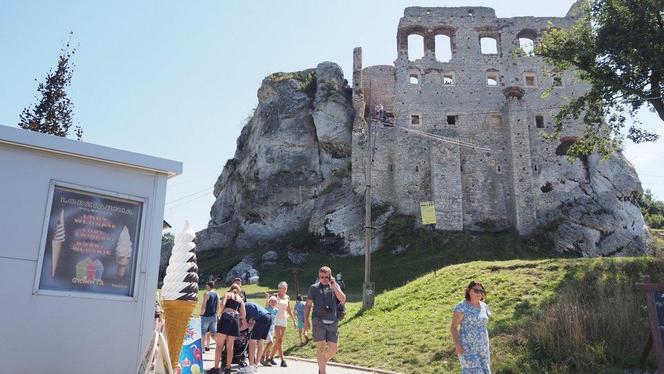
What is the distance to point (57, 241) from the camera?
6652 millimetres

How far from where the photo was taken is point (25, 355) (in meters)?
6.25

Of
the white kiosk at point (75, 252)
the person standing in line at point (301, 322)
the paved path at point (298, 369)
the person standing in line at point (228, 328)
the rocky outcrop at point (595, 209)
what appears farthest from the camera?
the rocky outcrop at point (595, 209)

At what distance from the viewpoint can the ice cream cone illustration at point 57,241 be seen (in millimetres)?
6605

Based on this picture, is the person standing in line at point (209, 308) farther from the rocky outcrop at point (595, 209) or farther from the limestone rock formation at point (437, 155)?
the rocky outcrop at point (595, 209)

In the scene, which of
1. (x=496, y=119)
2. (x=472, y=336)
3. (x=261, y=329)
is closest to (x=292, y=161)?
(x=496, y=119)

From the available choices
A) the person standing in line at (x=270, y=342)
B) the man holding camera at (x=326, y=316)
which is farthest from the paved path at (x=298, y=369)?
the man holding camera at (x=326, y=316)

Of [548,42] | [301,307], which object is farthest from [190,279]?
[548,42]

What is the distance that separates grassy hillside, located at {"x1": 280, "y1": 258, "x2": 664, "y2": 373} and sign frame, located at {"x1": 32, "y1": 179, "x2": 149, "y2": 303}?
19.0 feet

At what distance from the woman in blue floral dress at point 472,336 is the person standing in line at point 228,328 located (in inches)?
160

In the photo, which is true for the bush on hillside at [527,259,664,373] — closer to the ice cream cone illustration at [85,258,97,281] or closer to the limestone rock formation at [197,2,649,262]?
the ice cream cone illustration at [85,258,97,281]

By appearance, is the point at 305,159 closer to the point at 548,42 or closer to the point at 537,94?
the point at 537,94

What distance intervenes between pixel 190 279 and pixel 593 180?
116 feet

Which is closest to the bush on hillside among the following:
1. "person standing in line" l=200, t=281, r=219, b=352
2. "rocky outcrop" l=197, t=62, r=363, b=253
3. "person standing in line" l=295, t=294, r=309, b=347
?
"person standing in line" l=295, t=294, r=309, b=347

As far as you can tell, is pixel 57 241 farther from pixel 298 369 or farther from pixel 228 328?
pixel 298 369
